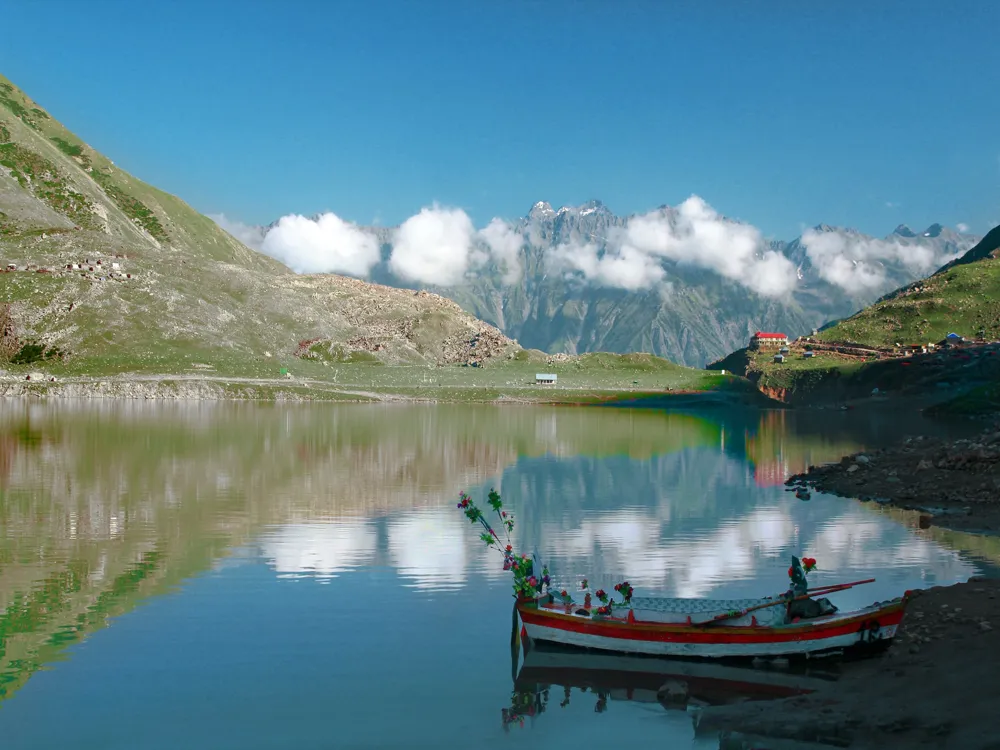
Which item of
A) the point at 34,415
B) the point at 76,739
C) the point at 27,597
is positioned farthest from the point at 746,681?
the point at 34,415

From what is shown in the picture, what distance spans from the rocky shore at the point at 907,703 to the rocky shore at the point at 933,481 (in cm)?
2213

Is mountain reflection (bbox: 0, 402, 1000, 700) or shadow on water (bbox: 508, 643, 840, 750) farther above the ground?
mountain reflection (bbox: 0, 402, 1000, 700)

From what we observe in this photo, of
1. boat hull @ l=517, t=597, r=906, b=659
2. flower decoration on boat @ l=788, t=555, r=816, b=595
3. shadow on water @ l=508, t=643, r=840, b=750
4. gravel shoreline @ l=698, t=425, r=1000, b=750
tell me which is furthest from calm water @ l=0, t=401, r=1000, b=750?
flower decoration on boat @ l=788, t=555, r=816, b=595

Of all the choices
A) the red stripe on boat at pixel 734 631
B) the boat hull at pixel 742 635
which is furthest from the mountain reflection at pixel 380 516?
the red stripe on boat at pixel 734 631

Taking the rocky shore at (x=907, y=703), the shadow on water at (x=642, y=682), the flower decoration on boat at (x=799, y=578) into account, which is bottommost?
the shadow on water at (x=642, y=682)

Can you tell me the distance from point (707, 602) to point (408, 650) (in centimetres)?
926

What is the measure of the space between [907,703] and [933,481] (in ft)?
133

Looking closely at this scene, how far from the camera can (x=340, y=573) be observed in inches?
1496

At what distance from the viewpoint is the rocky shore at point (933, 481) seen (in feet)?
166

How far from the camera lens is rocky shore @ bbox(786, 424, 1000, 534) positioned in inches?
1992

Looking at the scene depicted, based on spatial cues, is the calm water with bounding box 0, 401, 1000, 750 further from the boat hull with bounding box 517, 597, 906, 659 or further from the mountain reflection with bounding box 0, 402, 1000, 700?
the boat hull with bounding box 517, 597, 906, 659

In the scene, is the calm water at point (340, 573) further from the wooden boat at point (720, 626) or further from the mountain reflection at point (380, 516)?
the wooden boat at point (720, 626)

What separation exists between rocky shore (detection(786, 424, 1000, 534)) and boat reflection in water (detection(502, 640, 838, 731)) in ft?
85.6

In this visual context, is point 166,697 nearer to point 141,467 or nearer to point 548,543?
point 548,543
